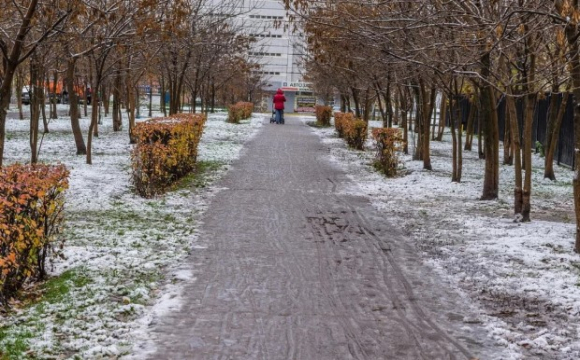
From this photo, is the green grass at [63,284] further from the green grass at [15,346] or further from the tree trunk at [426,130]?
the tree trunk at [426,130]

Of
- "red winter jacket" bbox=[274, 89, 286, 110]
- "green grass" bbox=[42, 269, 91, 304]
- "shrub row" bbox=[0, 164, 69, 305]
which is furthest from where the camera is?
"red winter jacket" bbox=[274, 89, 286, 110]

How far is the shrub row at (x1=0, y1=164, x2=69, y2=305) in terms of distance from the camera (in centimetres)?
550

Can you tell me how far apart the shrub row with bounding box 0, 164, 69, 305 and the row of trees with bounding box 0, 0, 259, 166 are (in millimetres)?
1723

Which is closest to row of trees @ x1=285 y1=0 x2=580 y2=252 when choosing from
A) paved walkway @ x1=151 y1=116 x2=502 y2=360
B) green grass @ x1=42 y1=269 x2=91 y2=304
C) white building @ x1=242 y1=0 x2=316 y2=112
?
paved walkway @ x1=151 y1=116 x2=502 y2=360

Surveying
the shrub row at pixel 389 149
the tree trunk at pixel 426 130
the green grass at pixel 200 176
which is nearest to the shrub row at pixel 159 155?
the green grass at pixel 200 176

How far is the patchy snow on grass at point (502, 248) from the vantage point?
5750mm

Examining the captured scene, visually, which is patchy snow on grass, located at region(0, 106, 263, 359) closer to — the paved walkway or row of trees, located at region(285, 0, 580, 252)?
the paved walkway

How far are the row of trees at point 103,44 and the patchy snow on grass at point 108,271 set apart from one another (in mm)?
1756

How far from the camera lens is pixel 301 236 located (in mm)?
9172

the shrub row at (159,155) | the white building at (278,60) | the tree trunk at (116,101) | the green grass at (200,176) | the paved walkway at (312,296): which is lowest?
the paved walkway at (312,296)

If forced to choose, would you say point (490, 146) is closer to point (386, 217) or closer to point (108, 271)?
point (386, 217)

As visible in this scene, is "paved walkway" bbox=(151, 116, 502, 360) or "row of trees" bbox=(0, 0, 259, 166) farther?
"row of trees" bbox=(0, 0, 259, 166)

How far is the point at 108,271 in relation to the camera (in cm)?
696

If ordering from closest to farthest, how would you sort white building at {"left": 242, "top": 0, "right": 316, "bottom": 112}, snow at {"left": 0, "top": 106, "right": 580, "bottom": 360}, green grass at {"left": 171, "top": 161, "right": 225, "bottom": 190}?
snow at {"left": 0, "top": 106, "right": 580, "bottom": 360} < green grass at {"left": 171, "top": 161, "right": 225, "bottom": 190} < white building at {"left": 242, "top": 0, "right": 316, "bottom": 112}
